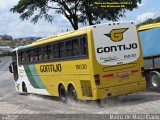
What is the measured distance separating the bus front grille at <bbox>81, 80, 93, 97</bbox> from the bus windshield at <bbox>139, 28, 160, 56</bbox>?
3.87 meters

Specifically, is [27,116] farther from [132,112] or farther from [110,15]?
[110,15]

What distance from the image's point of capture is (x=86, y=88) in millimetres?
16422

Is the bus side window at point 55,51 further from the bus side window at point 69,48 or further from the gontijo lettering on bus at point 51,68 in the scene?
the bus side window at point 69,48

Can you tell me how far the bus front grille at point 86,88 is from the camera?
16156 millimetres

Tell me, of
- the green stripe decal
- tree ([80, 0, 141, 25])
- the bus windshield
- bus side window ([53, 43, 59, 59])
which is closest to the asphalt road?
the bus windshield

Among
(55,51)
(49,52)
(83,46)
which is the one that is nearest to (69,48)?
(83,46)

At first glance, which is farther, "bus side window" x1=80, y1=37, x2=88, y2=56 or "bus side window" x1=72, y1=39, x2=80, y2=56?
"bus side window" x1=72, y1=39, x2=80, y2=56

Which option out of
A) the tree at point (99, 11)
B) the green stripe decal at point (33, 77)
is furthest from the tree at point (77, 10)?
the green stripe decal at point (33, 77)

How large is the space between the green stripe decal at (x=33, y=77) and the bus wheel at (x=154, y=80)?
17.1ft

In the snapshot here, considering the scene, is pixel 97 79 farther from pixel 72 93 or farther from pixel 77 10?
pixel 77 10

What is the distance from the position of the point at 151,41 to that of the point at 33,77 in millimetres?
6597

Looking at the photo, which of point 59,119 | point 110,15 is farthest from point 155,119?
point 110,15

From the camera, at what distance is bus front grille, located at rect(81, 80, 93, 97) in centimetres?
1616

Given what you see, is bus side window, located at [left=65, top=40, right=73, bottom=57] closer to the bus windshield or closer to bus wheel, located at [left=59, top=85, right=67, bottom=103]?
bus wheel, located at [left=59, top=85, right=67, bottom=103]
